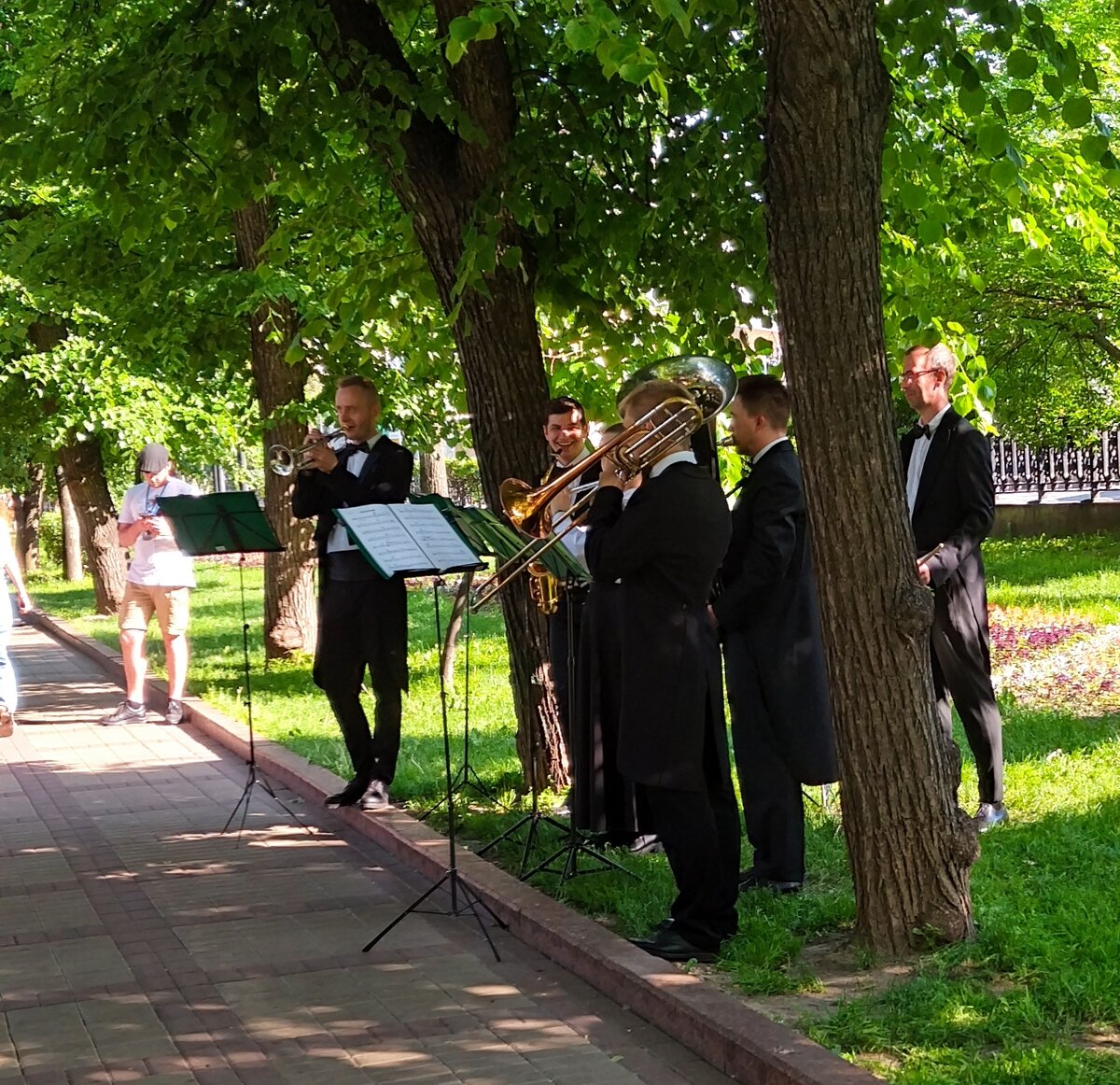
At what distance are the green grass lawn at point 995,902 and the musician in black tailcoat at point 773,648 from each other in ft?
1.02

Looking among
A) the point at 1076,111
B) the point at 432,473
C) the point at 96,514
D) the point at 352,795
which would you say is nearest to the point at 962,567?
the point at 1076,111

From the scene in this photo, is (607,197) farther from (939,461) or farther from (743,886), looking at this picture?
(743,886)

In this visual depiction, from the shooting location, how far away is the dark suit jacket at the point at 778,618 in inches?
260

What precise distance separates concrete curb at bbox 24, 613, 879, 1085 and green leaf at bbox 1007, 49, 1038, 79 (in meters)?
3.17

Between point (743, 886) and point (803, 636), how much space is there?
101cm

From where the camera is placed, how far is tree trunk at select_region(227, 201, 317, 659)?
14781 millimetres

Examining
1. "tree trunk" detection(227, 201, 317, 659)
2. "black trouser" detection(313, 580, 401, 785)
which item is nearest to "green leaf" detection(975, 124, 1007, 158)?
"black trouser" detection(313, 580, 401, 785)

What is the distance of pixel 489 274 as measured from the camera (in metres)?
8.40

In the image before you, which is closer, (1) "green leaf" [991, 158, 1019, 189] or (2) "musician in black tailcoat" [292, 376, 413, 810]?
(1) "green leaf" [991, 158, 1019, 189]

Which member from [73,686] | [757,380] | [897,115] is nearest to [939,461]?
[757,380]

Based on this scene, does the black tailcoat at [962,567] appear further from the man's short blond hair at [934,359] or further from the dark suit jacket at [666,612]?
the dark suit jacket at [666,612]

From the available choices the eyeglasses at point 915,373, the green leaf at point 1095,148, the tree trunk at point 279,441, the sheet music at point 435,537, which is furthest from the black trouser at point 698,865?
the tree trunk at point 279,441

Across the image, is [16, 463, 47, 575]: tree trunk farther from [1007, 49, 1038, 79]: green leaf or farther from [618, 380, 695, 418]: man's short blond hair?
[1007, 49, 1038, 79]: green leaf

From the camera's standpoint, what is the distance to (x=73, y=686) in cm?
1680
